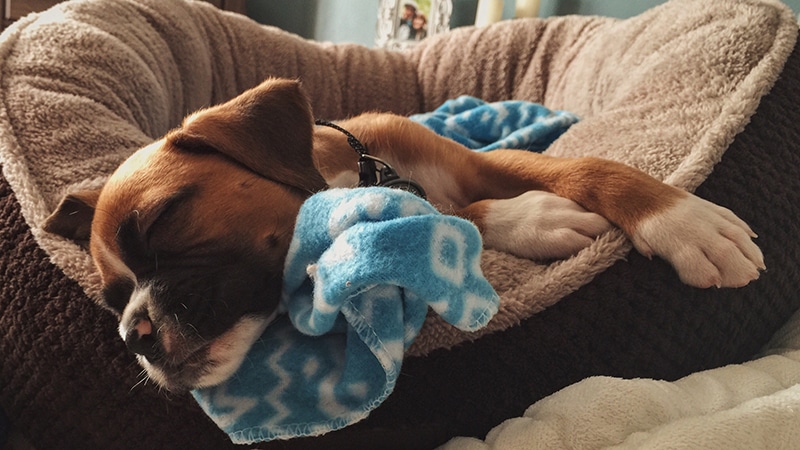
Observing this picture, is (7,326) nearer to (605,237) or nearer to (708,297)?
(605,237)

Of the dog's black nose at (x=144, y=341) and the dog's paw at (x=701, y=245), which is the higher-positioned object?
the dog's paw at (x=701, y=245)

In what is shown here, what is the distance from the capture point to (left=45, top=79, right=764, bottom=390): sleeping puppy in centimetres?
104

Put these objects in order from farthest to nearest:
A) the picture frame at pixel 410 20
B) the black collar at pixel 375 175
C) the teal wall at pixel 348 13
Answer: the picture frame at pixel 410 20, the teal wall at pixel 348 13, the black collar at pixel 375 175

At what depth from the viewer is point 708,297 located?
3.74 ft

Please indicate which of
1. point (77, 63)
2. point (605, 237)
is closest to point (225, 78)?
point (77, 63)

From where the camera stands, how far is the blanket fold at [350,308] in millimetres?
867

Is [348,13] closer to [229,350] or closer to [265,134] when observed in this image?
[265,134]

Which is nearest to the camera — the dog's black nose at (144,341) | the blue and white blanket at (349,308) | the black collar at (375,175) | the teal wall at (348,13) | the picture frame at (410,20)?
the blue and white blanket at (349,308)

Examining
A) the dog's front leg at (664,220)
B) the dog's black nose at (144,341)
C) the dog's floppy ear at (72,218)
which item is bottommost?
the dog's floppy ear at (72,218)

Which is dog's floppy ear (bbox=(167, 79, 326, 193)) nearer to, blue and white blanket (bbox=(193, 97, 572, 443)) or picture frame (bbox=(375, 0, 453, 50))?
blue and white blanket (bbox=(193, 97, 572, 443))

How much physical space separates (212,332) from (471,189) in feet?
2.58

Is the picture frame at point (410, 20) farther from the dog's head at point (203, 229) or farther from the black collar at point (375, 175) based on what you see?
the dog's head at point (203, 229)

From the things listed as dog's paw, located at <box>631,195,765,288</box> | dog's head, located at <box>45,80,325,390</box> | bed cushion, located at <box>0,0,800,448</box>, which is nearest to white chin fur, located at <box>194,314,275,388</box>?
dog's head, located at <box>45,80,325,390</box>

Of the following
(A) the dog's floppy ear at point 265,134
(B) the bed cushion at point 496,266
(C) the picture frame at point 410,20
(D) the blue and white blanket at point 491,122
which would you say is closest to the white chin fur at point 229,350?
(B) the bed cushion at point 496,266
